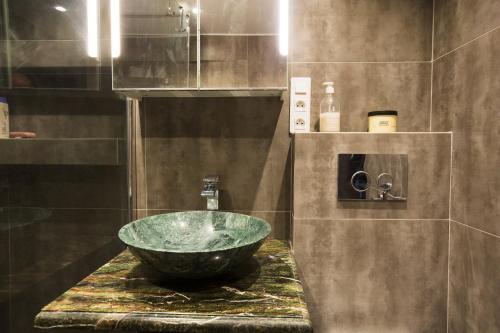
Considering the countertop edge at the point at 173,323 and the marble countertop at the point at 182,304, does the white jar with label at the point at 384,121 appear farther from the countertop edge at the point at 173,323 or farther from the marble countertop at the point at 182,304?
the countertop edge at the point at 173,323

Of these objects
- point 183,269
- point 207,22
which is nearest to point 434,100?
point 207,22

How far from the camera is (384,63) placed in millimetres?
1243

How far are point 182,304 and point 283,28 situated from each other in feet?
3.17

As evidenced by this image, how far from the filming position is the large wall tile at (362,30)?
4.04ft

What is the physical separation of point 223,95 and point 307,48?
39 cm

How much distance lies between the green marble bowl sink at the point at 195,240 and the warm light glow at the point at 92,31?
0.67 m

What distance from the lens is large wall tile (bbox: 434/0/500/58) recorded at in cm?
91

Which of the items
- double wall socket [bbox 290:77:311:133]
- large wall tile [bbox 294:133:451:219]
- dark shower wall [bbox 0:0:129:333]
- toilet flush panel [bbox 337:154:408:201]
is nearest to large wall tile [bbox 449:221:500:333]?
large wall tile [bbox 294:133:451:219]

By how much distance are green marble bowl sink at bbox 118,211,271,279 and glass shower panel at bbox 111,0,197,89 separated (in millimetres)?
493

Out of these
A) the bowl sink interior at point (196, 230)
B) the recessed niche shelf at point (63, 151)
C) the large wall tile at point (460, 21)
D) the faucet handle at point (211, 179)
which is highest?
the large wall tile at point (460, 21)

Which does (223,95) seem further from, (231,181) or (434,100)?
(434,100)

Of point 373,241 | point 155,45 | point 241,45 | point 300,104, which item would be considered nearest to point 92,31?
point 155,45

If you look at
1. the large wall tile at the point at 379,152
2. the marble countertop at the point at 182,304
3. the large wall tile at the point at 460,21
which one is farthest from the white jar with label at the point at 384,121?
the marble countertop at the point at 182,304

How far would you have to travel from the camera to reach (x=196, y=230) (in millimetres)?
1118
